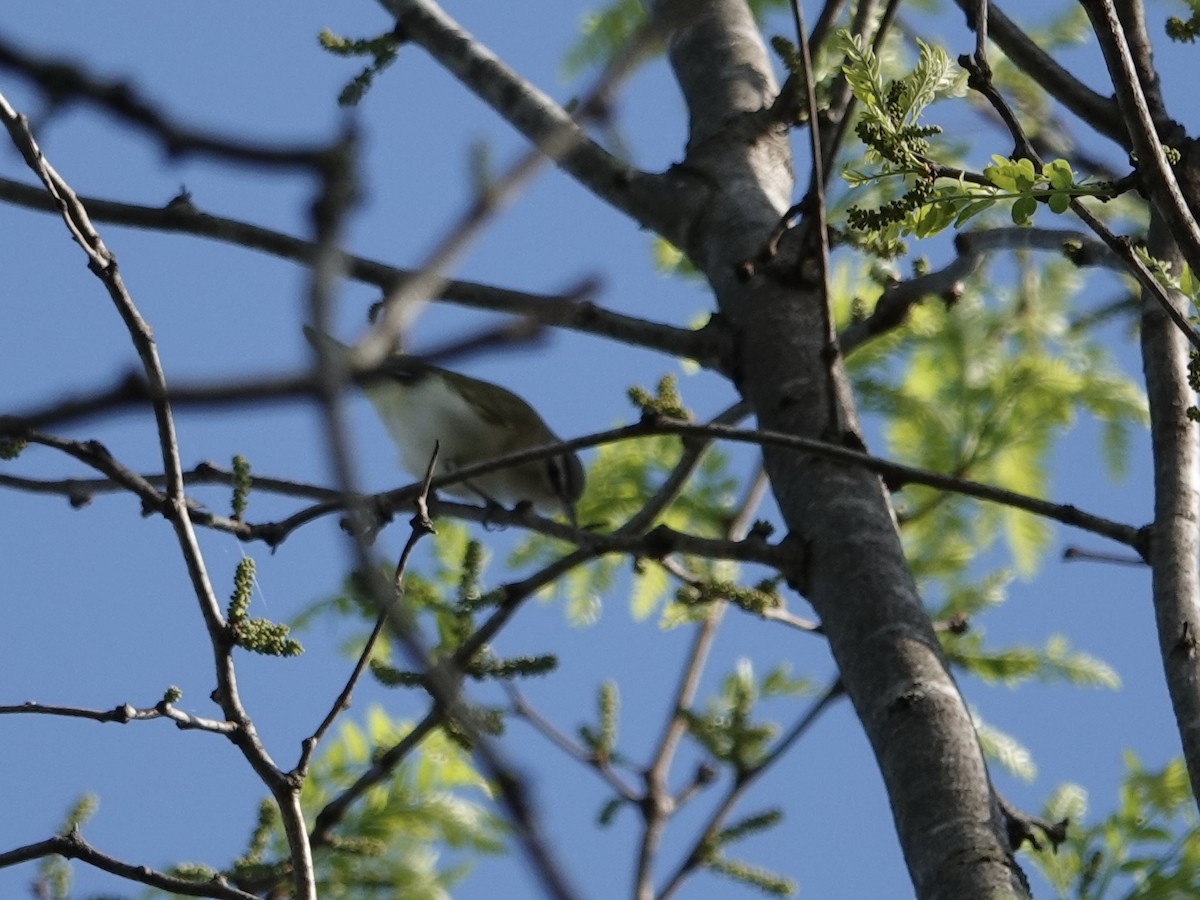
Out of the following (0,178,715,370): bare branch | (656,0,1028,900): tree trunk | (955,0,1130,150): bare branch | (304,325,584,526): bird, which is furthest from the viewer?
(304,325,584,526): bird

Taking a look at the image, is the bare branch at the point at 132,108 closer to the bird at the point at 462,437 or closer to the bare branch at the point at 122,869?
the bare branch at the point at 122,869

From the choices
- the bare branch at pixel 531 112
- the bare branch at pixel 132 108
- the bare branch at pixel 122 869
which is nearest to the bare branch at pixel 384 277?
the bare branch at pixel 531 112

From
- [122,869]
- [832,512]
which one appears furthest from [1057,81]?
[122,869]

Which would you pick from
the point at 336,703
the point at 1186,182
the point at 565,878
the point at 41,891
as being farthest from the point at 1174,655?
the point at 41,891

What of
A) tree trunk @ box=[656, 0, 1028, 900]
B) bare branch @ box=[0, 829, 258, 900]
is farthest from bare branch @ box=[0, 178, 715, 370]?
bare branch @ box=[0, 829, 258, 900]

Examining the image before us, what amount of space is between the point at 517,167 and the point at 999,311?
4569 millimetres

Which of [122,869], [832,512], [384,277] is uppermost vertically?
[384,277]

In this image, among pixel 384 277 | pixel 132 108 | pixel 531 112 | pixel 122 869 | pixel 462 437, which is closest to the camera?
pixel 132 108

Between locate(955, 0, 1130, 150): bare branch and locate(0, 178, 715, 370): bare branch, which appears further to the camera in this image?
locate(0, 178, 715, 370): bare branch

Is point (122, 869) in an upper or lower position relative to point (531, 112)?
lower

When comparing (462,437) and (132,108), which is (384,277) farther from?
(462,437)

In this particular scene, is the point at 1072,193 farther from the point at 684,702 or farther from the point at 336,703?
the point at 684,702

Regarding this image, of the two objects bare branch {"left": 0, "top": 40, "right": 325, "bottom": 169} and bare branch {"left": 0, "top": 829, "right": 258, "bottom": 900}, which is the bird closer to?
bare branch {"left": 0, "top": 829, "right": 258, "bottom": 900}

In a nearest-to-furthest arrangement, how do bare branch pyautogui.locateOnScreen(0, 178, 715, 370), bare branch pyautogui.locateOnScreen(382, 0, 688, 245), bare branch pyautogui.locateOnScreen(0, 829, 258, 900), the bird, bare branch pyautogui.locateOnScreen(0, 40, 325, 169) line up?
bare branch pyautogui.locateOnScreen(0, 40, 325, 169)
bare branch pyautogui.locateOnScreen(0, 829, 258, 900)
bare branch pyautogui.locateOnScreen(0, 178, 715, 370)
bare branch pyautogui.locateOnScreen(382, 0, 688, 245)
the bird
